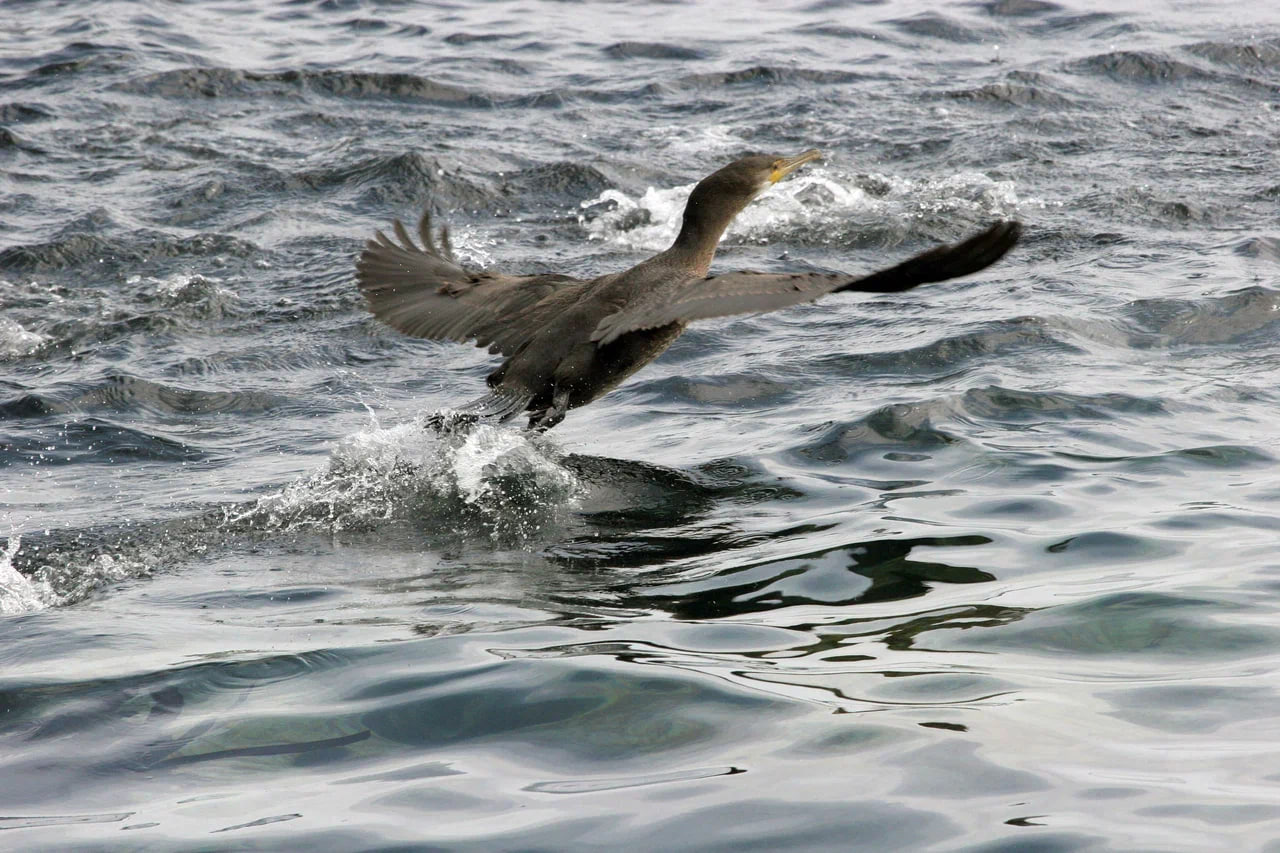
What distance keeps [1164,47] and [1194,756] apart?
12.5 metres

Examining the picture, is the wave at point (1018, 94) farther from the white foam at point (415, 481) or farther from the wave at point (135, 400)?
the white foam at point (415, 481)

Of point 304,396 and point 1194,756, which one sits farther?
point 304,396

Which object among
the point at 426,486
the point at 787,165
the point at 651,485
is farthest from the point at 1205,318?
the point at 426,486

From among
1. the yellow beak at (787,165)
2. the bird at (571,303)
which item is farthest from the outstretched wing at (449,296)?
the yellow beak at (787,165)

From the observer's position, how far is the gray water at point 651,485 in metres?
3.31

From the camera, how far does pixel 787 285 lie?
16.9 ft

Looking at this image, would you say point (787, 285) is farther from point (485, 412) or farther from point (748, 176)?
point (748, 176)

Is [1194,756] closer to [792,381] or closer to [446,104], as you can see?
[792,381]

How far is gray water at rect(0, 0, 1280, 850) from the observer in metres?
3.31

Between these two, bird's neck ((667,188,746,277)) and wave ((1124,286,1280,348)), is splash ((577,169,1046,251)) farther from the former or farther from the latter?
bird's neck ((667,188,746,277))

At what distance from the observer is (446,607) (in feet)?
15.1

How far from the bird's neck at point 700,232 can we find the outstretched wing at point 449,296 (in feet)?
1.68

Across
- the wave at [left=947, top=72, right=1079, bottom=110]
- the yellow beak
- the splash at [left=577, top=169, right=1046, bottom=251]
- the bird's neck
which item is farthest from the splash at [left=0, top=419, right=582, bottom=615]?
the wave at [left=947, top=72, right=1079, bottom=110]

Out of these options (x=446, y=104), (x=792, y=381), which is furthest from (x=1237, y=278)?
(x=446, y=104)
